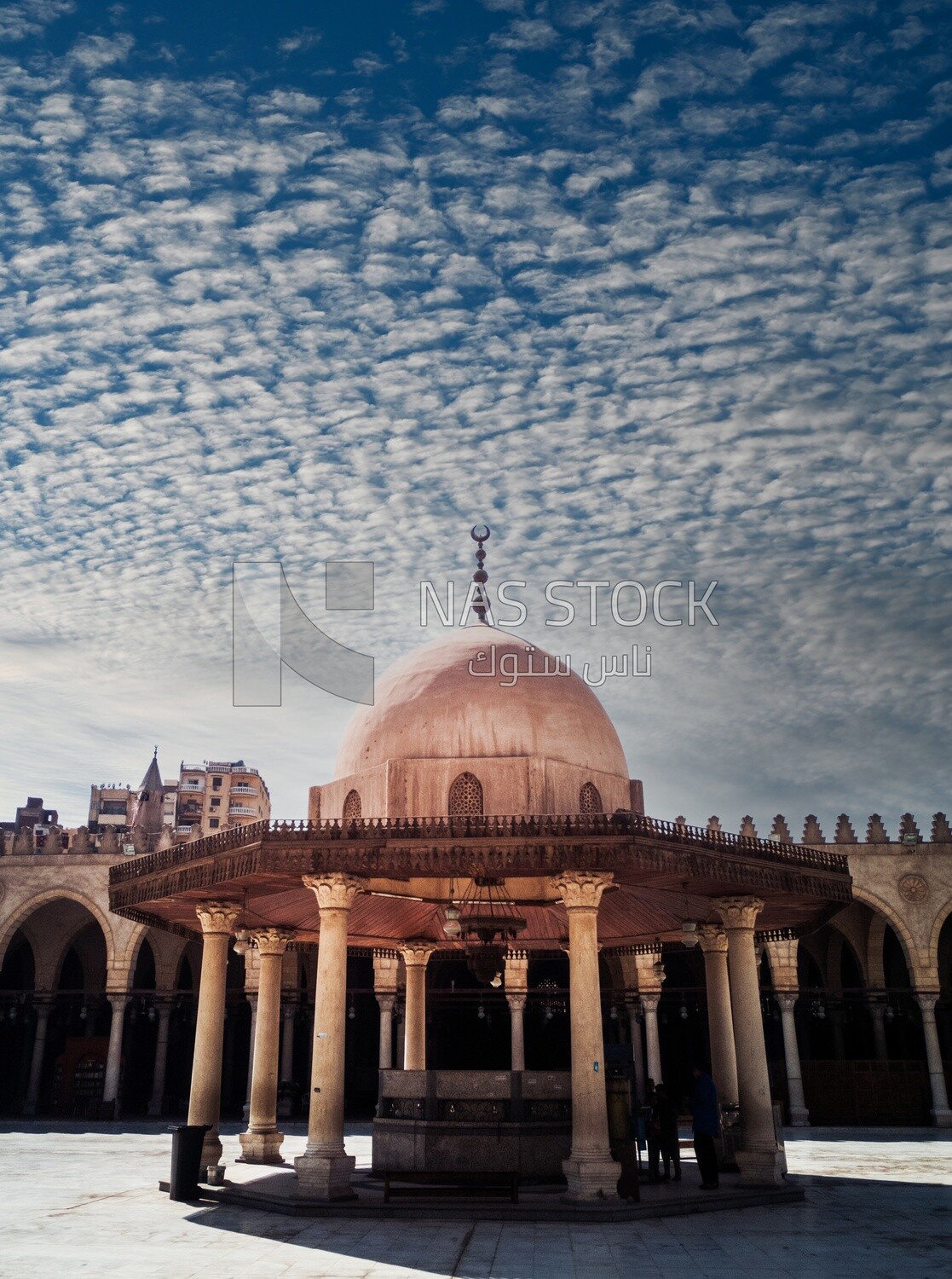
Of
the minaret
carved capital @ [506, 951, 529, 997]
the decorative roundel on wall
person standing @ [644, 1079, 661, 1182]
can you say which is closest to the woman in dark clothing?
person standing @ [644, 1079, 661, 1182]

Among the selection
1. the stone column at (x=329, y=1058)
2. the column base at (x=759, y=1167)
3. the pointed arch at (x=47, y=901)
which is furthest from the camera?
the pointed arch at (x=47, y=901)

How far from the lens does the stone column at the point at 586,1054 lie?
12.9 m

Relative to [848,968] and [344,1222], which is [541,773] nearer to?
[344,1222]

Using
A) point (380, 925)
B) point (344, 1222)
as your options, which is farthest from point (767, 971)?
point (344, 1222)

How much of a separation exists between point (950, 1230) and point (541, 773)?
7706 millimetres

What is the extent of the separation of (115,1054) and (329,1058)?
837 inches

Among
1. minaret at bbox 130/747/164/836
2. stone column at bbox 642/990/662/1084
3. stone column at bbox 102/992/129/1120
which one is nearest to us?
stone column at bbox 642/990/662/1084

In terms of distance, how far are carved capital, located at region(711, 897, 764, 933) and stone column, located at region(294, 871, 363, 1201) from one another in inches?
212

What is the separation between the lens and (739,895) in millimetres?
15727

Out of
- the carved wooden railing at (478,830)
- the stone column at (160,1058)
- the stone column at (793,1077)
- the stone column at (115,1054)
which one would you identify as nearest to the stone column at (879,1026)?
the stone column at (793,1077)

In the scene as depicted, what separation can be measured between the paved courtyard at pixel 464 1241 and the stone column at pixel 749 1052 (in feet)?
3.06

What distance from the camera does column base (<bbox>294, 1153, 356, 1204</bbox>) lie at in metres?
12.9

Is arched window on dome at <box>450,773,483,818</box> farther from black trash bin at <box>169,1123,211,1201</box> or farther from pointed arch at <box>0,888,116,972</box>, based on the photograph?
pointed arch at <box>0,888,116,972</box>

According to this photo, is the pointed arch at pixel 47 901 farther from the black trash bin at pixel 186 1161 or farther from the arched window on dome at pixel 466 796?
the arched window on dome at pixel 466 796
